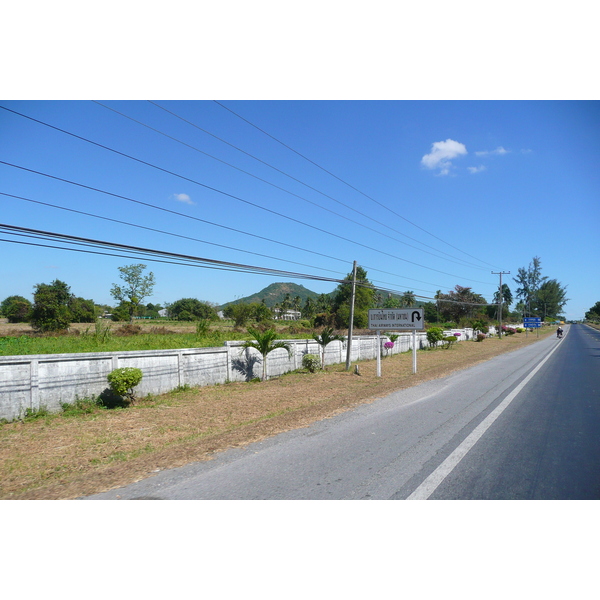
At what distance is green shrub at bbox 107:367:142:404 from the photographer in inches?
399

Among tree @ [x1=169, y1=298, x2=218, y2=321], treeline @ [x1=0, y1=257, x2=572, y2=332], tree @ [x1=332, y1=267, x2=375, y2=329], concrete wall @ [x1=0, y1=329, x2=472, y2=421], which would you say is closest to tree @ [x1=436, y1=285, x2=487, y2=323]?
treeline @ [x1=0, y1=257, x2=572, y2=332]

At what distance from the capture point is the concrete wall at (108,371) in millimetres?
8789

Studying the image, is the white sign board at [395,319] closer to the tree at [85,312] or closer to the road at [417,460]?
the road at [417,460]

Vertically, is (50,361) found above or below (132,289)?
below

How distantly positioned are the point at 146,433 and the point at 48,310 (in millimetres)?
29807

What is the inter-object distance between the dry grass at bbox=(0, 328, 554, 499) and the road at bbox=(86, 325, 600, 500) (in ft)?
1.88

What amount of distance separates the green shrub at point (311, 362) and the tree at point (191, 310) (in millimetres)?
55744

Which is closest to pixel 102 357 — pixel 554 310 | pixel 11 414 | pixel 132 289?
pixel 11 414

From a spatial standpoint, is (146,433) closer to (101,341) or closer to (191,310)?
(101,341)

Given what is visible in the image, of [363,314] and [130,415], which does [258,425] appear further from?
[363,314]

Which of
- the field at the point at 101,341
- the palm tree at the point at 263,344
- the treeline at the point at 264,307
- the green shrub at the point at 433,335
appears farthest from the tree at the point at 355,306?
the palm tree at the point at 263,344

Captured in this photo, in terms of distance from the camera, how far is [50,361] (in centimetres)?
943

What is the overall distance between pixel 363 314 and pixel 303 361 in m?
39.0

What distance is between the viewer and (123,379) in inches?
400
